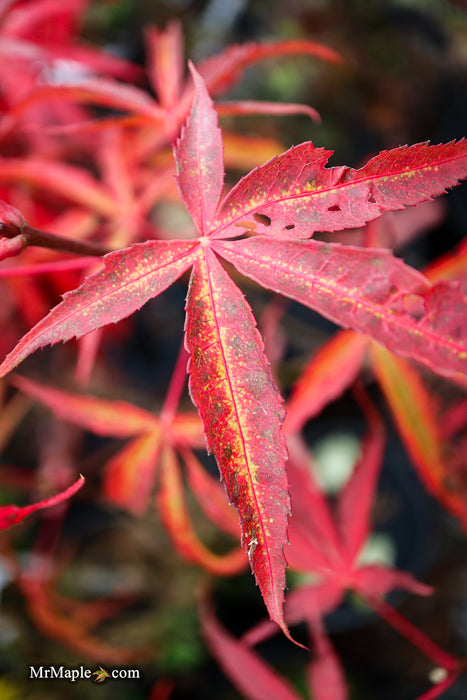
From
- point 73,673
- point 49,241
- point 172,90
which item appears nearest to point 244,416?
point 49,241

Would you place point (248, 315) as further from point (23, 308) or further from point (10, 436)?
point (10, 436)

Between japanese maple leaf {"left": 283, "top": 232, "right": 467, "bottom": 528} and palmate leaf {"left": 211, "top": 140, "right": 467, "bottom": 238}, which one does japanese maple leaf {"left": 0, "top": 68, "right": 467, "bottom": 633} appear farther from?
japanese maple leaf {"left": 283, "top": 232, "right": 467, "bottom": 528}

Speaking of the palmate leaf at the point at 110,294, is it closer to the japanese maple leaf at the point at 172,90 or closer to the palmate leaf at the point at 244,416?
the palmate leaf at the point at 244,416

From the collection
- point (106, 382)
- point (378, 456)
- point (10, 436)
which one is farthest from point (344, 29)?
point (10, 436)

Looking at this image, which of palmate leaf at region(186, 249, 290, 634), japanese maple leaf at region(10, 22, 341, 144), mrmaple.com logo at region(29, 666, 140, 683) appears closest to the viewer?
palmate leaf at region(186, 249, 290, 634)

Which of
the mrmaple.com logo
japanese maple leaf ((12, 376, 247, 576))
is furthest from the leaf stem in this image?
the mrmaple.com logo

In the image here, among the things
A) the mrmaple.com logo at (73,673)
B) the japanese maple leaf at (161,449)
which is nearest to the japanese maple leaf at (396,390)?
the japanese maple leaf at (161,449)
